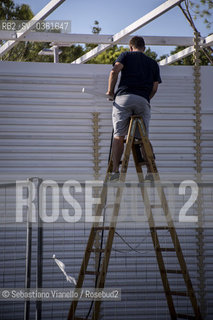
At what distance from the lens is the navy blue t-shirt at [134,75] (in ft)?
18.8

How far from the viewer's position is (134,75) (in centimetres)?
575

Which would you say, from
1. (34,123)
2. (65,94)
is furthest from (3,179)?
(65,94)

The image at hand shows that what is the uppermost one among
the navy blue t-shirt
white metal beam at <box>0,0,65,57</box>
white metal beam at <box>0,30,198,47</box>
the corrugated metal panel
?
→ white metal beam at <box>0,0,65,57</box>

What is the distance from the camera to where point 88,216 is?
22.9 feet

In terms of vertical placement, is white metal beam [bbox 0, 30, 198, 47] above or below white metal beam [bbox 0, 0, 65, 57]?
below

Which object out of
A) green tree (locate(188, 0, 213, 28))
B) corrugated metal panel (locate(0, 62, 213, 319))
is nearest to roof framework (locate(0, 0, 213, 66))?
corrugated metal panel (locate(0, 62, 213, 319))

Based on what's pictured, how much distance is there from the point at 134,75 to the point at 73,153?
1710 millimetres

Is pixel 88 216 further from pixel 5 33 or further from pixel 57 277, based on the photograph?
pixel 5 33

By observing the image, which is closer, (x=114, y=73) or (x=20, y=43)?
(x=114, y=73)

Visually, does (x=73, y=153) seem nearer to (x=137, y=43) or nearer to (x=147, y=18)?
(x=137, y=43)

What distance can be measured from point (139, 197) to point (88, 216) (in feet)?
2.29

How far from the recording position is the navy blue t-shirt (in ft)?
18.8

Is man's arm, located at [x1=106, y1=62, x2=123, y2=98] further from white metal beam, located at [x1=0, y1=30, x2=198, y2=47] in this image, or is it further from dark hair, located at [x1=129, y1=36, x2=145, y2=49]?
white metal beam, located at [x1=0, y1=30, x2=198, y2=47]

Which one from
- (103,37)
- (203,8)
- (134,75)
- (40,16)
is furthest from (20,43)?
(134,75)
